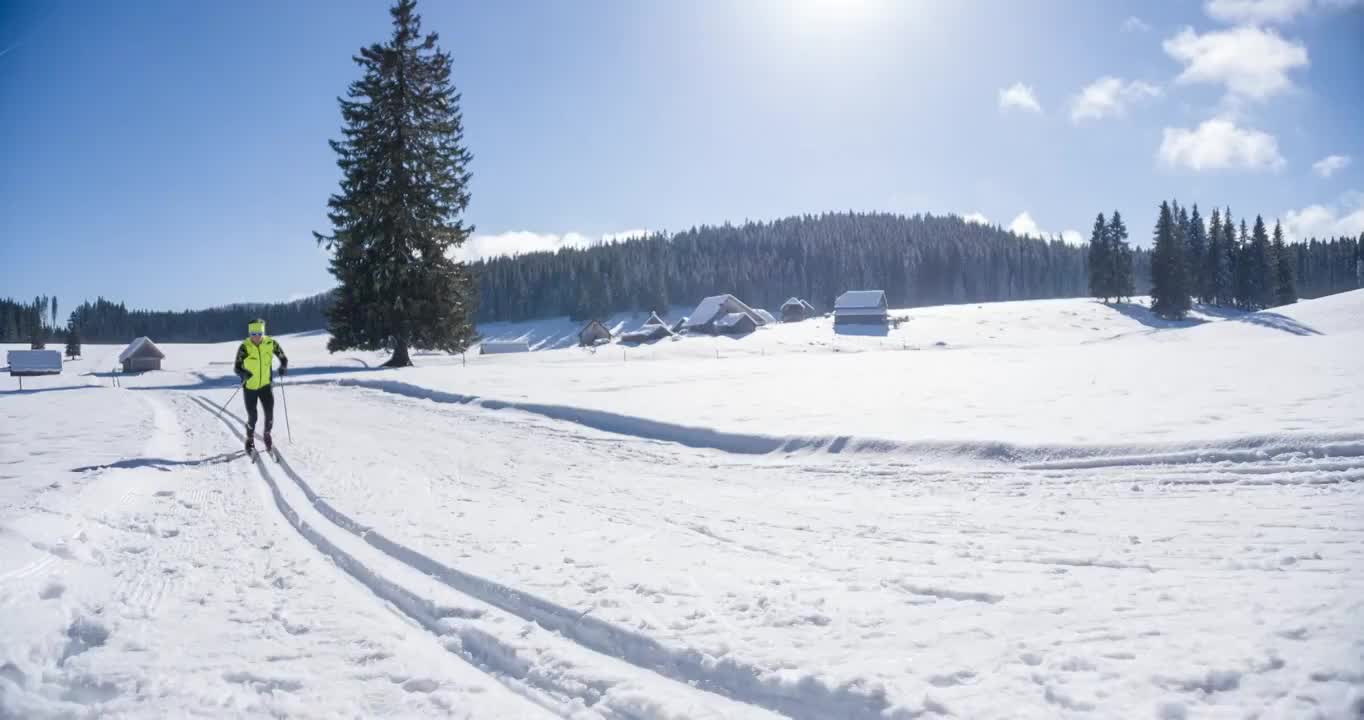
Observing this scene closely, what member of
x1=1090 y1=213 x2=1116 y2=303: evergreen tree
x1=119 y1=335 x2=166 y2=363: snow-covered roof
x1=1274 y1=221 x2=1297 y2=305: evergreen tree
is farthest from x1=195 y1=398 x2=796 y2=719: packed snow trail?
x1=1274 y1=221 x2=1297 y2=305: evergreen tree

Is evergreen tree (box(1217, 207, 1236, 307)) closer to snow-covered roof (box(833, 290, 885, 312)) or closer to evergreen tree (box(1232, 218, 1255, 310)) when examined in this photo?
evergreen tree (box(1232, 218, 1255, 310))

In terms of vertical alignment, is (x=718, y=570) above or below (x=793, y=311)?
below

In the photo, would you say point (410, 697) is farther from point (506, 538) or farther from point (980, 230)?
point (980, 230)

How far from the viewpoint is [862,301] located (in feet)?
248

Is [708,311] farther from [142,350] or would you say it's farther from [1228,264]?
[1228,264]

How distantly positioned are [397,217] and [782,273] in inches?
4359

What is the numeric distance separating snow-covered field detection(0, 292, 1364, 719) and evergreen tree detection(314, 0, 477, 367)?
19.1 m

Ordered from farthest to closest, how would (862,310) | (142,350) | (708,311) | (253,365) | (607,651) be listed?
(708,311)
(862,310)
(142,350)
(253,365)
(607,651)

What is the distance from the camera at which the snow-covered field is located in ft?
10.6

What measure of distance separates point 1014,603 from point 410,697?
3.51m

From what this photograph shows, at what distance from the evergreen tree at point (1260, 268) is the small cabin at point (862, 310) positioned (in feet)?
152

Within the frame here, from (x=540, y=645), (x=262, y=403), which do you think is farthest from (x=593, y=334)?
(x=540, y=645)

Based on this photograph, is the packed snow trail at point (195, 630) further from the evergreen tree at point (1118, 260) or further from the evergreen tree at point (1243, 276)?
the evergreen tree at point (1243, 276)

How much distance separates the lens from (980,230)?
17112 cm
